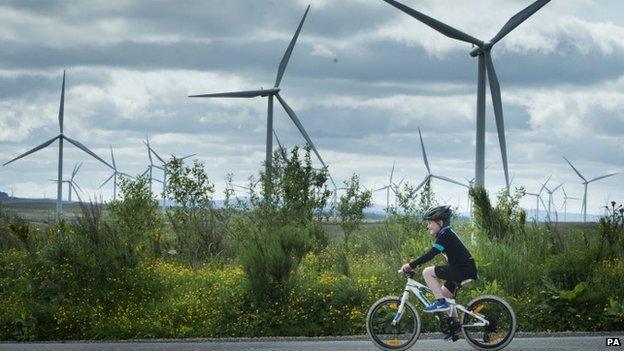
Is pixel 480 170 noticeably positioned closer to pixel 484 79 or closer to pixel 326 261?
pixel 484 79

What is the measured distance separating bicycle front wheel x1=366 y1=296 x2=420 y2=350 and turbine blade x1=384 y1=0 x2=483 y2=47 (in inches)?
703

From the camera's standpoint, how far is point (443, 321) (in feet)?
38.4

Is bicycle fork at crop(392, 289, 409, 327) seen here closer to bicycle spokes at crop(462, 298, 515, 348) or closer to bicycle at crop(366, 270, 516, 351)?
bicycle at crop(366, 270, 516, 351)

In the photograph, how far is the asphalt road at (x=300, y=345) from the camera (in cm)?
1341

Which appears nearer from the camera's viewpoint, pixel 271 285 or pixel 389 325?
pixel 389 325

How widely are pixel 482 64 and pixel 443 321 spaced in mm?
17120

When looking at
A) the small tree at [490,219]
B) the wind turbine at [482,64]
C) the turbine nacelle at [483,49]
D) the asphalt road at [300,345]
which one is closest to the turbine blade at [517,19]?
the wind turbine at [482,64]

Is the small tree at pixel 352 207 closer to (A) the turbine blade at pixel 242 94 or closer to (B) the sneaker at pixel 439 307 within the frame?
(A) the turbine blade at pixel 242 94

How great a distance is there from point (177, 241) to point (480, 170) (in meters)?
9.61

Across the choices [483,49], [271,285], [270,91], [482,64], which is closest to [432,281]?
[271,285]

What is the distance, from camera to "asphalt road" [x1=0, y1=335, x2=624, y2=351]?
13414 millimetres

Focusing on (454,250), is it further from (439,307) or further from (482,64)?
(482,64)

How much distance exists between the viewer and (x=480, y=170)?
2556 centimetres

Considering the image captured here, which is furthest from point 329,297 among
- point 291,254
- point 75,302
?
point 75,302
